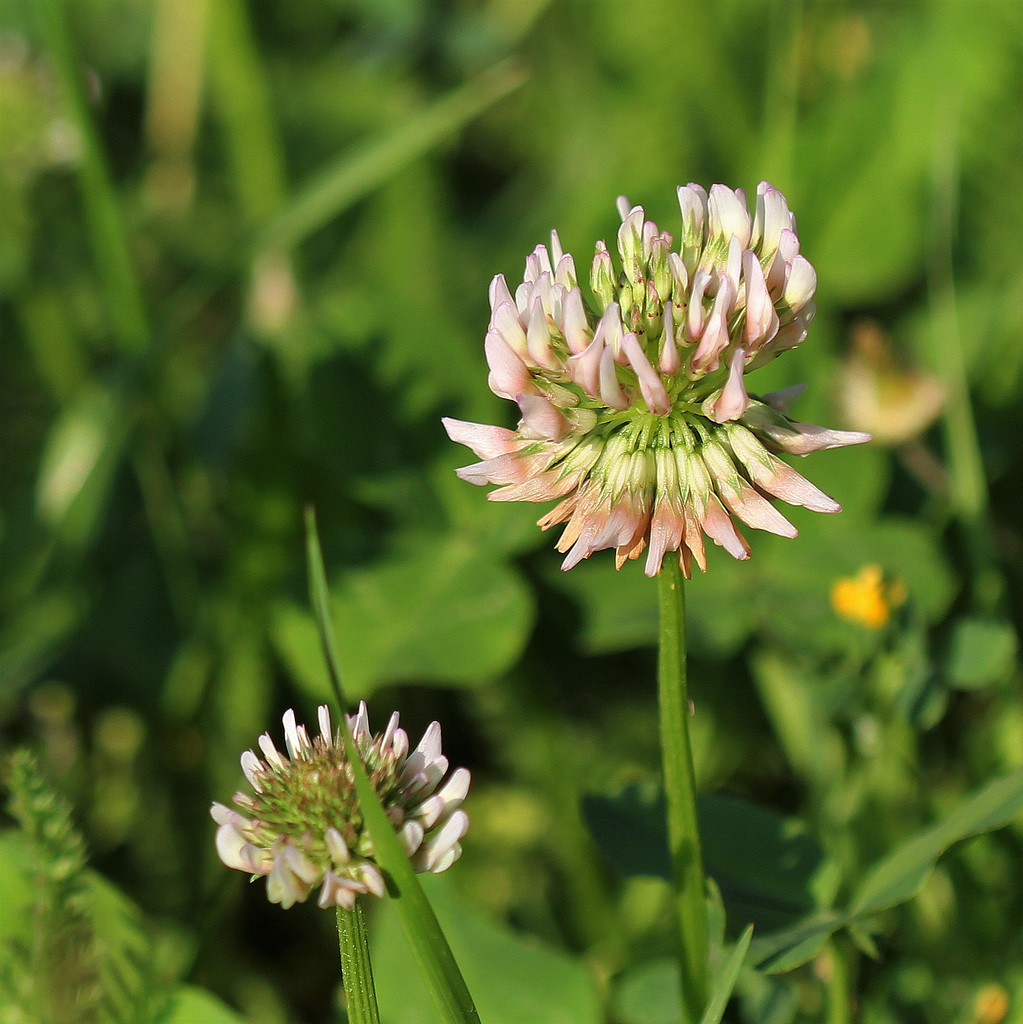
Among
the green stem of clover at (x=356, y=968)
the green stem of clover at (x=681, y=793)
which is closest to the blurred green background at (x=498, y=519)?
the green stem of clover at (x=681, y=793)

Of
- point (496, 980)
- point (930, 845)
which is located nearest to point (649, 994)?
point (496, 980)

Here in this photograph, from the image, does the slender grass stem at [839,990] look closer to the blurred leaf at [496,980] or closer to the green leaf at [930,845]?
the green leaf at [930,845]

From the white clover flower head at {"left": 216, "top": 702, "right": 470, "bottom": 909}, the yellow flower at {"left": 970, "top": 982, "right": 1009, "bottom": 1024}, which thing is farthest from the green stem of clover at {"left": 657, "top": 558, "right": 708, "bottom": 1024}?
the yellow flower at {"left": 970, "top": 982, "right": 1009, "bottom": 1024}

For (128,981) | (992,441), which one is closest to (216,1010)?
(128,981)

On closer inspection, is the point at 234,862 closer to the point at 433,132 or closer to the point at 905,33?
the point at 433,132

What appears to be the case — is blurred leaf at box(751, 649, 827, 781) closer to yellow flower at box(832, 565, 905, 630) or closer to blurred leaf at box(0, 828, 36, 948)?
yellow flower at box(832, 565, 905, 630)

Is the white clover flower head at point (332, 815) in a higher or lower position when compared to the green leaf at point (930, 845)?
Result: higher

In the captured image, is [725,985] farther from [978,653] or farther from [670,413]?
[978,653]
